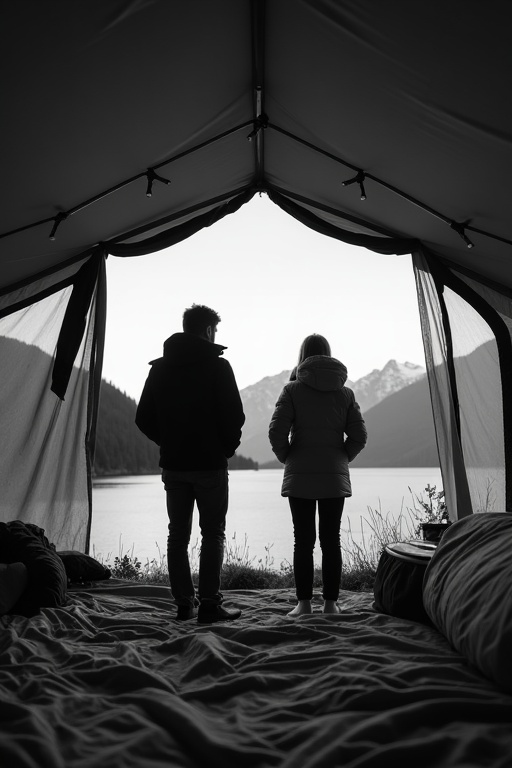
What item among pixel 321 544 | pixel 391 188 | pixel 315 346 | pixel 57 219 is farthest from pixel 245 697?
pixel 391 188

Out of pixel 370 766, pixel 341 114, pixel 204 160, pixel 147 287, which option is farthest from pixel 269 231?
pixel 370 766

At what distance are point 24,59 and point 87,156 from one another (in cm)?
77

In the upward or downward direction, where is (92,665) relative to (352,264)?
downward

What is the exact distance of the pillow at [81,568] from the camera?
3.05 m

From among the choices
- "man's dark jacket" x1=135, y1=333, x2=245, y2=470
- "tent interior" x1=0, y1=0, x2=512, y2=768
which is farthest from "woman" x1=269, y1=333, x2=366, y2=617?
"man's dark jacket" x1=135, y1=333, x2=245, y2=470

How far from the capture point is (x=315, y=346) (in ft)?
9.16

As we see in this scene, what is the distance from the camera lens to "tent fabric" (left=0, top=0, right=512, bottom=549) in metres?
1.96

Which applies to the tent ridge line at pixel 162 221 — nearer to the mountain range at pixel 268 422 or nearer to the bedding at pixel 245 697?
the mountain range at pixel 268 422

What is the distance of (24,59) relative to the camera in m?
1.88

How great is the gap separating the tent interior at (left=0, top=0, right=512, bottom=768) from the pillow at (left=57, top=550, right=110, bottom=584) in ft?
0.15

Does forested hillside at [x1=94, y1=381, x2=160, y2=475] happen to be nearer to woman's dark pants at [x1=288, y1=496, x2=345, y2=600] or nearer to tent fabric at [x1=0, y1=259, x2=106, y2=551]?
tent fabric at [x1=0, y1=259, x2=106, y2=551]

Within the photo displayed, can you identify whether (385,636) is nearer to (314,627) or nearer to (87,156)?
(314,627)

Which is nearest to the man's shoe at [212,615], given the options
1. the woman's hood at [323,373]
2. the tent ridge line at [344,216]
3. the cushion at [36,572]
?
the cushion at [36,572]

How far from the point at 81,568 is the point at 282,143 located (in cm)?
272
